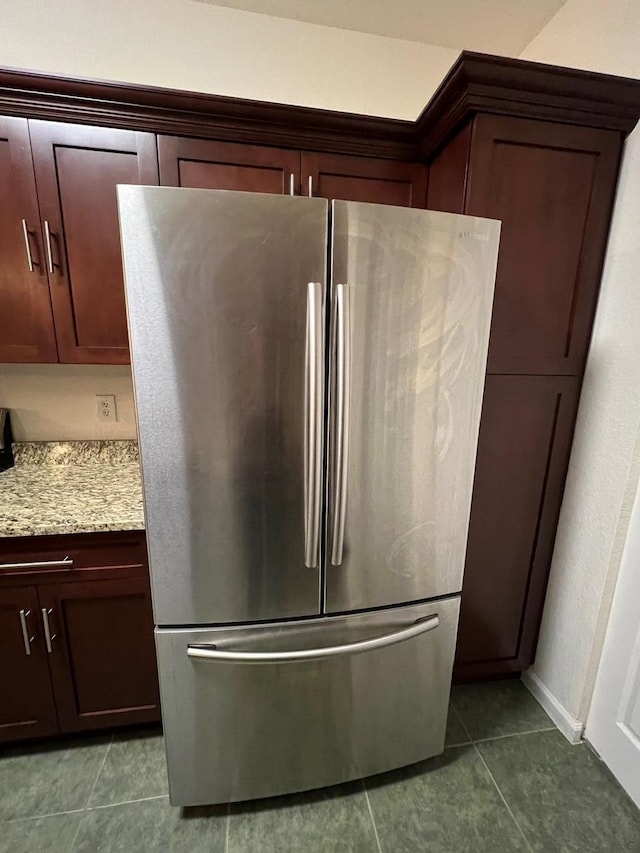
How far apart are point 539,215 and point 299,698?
1722 millimetres

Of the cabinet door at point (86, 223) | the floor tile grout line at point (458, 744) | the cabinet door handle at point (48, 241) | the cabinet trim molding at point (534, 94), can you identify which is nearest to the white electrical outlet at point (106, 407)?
the cabinet door at point (86, 223)

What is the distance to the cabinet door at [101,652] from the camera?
52.7 inches

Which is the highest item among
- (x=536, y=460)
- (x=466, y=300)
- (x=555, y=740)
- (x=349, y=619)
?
(x=466, y=300)

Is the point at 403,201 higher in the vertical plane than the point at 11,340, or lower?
higher

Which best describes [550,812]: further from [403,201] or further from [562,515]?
[403,201]

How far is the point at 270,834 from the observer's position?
4.11 feet


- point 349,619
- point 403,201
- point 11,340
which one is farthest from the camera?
point 403,201

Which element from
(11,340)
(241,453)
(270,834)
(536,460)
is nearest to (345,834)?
(270,834)

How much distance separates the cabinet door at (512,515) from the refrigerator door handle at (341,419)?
0.65 m

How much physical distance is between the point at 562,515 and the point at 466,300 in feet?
3.49

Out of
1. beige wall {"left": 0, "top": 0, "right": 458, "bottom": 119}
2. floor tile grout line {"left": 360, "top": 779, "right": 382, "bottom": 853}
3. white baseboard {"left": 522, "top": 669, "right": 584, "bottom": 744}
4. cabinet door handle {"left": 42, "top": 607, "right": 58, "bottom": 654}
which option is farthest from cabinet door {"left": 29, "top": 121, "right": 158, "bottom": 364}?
white baseboard {"left": 522, "top": 669, "right": 584, "bottom": 744}

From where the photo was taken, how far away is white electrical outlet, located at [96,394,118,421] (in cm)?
182

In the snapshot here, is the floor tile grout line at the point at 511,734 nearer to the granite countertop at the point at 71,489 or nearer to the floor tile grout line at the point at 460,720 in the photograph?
the floor tile grout line at the point at 460,720

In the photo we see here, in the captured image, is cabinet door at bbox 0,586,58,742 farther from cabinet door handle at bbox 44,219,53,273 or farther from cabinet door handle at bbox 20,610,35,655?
cabinet door handle at bbox 44,219,53,273
